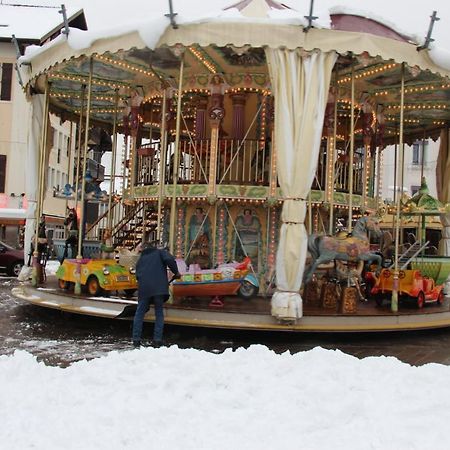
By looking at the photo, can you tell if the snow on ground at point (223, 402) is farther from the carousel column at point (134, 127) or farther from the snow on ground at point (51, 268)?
the snow on ground at point (51, 268)

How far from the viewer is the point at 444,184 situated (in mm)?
17000

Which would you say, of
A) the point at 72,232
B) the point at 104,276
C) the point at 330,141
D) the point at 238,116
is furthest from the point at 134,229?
the point at 330,141

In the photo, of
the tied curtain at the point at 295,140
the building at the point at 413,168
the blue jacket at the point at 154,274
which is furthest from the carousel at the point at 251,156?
the building at the point at 413,168

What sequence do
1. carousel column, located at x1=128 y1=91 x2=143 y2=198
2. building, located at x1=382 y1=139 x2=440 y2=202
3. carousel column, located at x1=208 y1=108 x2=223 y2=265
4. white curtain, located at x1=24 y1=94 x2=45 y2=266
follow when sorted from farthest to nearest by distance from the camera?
building, located at x1=382 y1=139 x2=440 y2=202 < carousel column, located at x1=128 y1=91 x2=143 y2=198 < white curtain, located at x1=24 y1=94 x2=45 y2=266 < carousel column, located at x1=208 y1=108 x2=223 y2=265

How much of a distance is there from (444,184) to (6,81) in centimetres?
2611

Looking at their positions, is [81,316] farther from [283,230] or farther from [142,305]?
[283,230]

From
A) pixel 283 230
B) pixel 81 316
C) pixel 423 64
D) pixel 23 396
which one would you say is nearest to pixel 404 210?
pixel 423 64

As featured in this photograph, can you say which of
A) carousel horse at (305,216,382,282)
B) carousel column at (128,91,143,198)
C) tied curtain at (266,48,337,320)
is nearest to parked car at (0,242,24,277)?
carousel column at (128,91,143,198)

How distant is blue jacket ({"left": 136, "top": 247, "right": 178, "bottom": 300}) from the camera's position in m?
9.55

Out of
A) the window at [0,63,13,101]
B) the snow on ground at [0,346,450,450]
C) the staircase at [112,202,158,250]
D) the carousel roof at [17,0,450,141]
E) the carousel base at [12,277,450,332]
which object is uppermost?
the window at [0,63,13,101]

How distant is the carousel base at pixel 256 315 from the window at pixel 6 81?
80.6 feet

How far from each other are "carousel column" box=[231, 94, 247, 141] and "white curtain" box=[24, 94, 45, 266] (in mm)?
4872

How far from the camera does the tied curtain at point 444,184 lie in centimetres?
1681

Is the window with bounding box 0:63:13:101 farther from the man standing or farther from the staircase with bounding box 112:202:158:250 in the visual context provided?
the man standing
